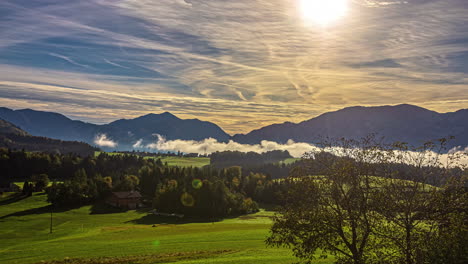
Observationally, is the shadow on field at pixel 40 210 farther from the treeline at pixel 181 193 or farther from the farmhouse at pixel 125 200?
the farmhouse at pixel 125 200

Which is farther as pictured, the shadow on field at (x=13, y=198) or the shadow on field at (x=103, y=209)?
the shadow on field at (x=13, y=198)

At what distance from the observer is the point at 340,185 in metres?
24.5

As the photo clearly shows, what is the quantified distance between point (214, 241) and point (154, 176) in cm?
13654

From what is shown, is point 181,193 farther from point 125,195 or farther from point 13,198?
point 13,198

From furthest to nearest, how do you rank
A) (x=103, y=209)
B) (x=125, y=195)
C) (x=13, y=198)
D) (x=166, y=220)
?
(x=125, y=195), (x=13, y=198), (x=103, y=209), (x=166, y=220)

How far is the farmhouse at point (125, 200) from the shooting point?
491ft

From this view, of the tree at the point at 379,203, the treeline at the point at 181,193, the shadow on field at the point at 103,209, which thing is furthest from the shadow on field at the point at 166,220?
the tree at the point at 379,203

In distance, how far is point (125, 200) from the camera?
495 feet

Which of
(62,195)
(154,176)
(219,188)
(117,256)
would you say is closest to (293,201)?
(117,256)

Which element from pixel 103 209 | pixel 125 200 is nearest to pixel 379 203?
pixel 103 209

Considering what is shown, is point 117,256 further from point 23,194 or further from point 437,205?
point 23,194

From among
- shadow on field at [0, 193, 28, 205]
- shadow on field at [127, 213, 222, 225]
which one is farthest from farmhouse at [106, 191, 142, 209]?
shadow on field at [0, 193, 28, 205]

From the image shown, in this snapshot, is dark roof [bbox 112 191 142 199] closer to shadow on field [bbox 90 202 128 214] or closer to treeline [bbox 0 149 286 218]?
shadow on field [bbox 90 202 128 214]

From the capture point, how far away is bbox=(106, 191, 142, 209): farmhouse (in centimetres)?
14965
